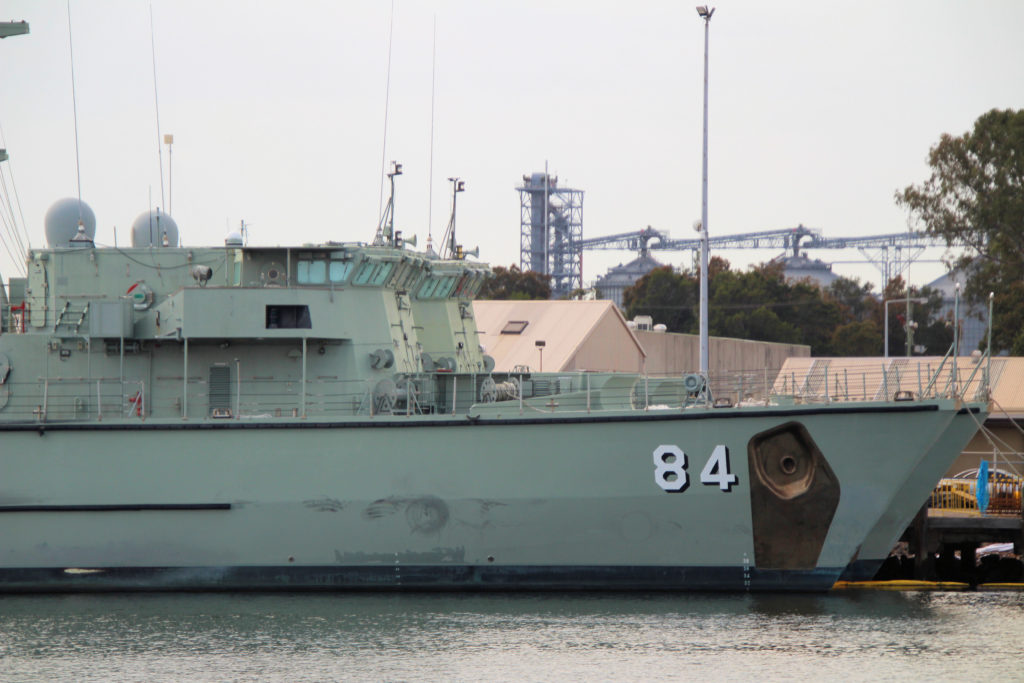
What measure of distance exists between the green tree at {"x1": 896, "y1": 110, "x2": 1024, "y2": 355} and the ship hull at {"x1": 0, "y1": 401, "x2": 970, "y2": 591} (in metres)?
19.8

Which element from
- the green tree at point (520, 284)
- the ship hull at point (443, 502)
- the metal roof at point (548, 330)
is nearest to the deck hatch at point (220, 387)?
the ship hull at point (443, 502)

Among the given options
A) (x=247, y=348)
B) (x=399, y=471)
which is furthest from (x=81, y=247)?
(x=399, y=471)

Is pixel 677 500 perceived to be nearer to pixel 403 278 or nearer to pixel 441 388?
pixel 441 388

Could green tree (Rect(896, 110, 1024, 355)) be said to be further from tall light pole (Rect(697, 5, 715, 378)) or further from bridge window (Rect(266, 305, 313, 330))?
bridge window (Rect(266, 305, 313, 330))

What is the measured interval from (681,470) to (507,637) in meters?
3.53

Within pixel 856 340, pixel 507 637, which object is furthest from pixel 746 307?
pixel 507 637

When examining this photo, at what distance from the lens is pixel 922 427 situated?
18.2 meters

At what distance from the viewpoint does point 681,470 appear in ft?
60.1

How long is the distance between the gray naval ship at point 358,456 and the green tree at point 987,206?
1943cm

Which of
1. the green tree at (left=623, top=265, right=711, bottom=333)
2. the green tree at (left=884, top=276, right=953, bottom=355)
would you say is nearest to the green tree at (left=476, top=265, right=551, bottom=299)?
the green tree at (left=623, top=265, right=711, bottom=333)

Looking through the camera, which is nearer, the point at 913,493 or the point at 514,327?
the point at 913,493

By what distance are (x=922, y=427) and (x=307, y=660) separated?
903 cm

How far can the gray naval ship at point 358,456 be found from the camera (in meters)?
18.4

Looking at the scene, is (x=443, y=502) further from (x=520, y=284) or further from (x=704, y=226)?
(x=520, y=284)
